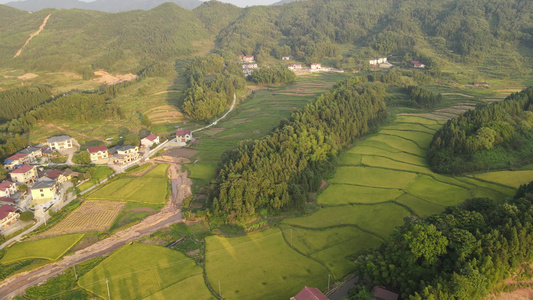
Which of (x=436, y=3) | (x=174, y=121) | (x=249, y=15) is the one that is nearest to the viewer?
(x=174, y=121)

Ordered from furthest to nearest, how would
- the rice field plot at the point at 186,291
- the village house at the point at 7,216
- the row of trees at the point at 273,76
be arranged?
1. the row of trees at the point at 273,76
2. the village house at the point at 7,216
3. the rice field plot at the point at 186,291

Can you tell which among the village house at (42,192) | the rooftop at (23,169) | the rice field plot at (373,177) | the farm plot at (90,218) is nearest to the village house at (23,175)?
the rooftop at (23,169)

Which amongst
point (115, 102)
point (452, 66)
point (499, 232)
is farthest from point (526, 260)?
point (452, 66)

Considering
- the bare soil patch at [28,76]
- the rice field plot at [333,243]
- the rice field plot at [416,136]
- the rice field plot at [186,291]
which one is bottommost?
the rice field plot at [186,291]

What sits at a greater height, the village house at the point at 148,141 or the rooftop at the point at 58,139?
the rooftop at the point at 58,139

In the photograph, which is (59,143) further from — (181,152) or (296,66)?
(296,66)

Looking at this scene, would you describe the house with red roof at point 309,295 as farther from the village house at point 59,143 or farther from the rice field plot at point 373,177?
the village house at point 59,143

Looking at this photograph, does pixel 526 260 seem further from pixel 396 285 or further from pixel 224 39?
pixel 224 39
